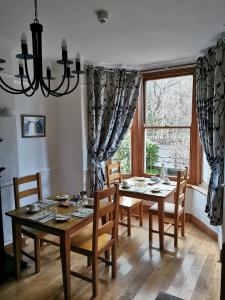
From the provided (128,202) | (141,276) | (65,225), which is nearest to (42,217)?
(65,225)

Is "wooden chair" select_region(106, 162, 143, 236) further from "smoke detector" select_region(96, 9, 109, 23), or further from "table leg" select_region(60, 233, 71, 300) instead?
"smoke detector" select_region(96, 9, 109, 23)

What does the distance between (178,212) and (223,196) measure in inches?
23.2

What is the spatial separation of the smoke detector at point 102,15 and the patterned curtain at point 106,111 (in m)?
1.52

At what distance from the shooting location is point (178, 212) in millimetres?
2947

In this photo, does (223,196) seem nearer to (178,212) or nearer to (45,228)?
(178,212)

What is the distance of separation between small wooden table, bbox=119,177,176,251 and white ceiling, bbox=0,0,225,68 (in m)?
1.87

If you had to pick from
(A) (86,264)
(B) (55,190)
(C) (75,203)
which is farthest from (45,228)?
(B) (55,190)

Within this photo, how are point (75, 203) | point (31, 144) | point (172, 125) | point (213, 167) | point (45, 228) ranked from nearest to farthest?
point (45, 228) < point (75, 203) < point (213, 167) < point (31, 144) < point (172, 125)

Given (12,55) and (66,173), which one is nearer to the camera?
(12,55)

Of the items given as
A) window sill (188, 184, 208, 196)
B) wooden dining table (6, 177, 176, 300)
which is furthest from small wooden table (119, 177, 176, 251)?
window sill (188, 184, 208, 196)

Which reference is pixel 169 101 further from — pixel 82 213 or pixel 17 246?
pixel 17 246

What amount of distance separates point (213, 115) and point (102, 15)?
5.71 ft

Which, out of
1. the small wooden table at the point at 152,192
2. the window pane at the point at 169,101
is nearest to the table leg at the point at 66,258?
the small wooden table at the point at 152,192

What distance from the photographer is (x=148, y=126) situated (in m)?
4.08
